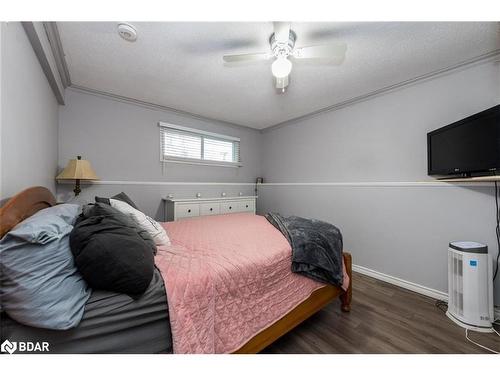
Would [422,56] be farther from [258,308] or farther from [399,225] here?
[258,308]

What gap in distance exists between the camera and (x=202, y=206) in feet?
10.6

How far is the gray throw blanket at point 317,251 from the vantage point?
1.49 meters

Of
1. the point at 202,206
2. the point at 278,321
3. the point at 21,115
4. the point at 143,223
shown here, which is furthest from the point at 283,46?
the point at 202,206

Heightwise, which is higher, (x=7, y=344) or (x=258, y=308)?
(x=7, y=344)

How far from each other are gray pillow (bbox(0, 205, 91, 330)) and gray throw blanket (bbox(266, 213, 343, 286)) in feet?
4.01

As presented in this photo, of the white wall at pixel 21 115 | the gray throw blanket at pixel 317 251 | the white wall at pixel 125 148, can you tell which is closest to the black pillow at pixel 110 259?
the white wall at pixel 21 115

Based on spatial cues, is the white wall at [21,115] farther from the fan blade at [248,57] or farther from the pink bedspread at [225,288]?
the fan blade at [248,57]

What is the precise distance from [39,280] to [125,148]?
251 centimetres

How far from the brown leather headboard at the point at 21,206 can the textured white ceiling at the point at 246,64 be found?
1290 millimetres

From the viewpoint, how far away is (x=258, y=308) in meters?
1.21

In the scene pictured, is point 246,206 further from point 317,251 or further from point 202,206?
point 317,251
